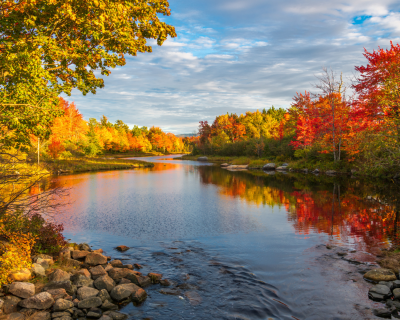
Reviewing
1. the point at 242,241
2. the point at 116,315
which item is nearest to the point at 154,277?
the point at 116,315

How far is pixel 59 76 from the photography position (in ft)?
38.5

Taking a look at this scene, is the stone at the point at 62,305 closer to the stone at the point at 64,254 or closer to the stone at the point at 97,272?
the stone at the point at 97,272

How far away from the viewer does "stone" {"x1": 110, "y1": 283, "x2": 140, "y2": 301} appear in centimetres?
694

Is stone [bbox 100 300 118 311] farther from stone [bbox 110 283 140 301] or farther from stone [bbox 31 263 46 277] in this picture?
stone [bbox 31 263 46 277]

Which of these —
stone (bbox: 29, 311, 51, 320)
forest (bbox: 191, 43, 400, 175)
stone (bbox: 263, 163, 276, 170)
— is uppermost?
forest (bbox: 191, 43, 400, 175)

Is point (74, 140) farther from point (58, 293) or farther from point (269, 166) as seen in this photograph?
point (58, 293)

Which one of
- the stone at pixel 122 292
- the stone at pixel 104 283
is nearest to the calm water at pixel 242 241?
the stone at pixel 122 292

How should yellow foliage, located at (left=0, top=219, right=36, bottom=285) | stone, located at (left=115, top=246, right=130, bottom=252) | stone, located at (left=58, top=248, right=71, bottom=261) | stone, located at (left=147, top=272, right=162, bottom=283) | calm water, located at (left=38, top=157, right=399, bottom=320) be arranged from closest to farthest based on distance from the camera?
yellow foliage, located at (left=0, top=219, right=36, bottom=285)
calm water, located at (left=38, top=157, right=399, bottom=320)
stone, located at (left=147, top=272, right=162, bottom=283)
stone, located at (left=58, top=248, right=71, bottom=261)
stone, located at (left=115, top=246, right=130, bottom=252)

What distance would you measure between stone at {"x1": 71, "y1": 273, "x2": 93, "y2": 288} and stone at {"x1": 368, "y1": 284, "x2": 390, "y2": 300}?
736cm

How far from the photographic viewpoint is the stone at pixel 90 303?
629cm

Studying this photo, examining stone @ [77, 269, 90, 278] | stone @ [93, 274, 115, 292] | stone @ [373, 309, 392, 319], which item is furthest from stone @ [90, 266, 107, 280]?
stone @ [373, 309, 392, 319]

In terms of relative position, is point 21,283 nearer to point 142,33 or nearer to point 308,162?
point 142,33

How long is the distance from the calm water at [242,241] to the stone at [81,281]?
1411 mm

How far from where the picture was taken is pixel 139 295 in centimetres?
700
